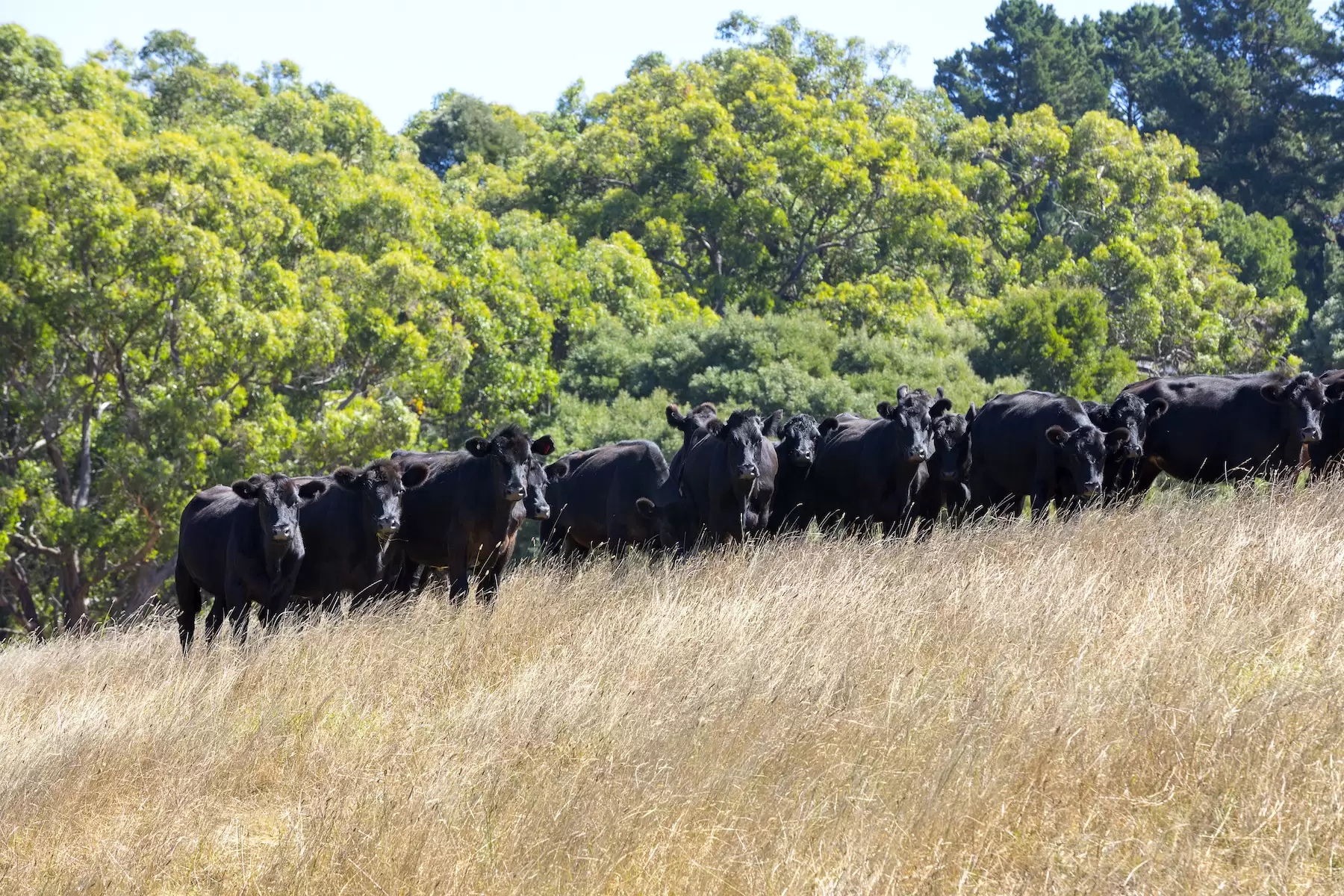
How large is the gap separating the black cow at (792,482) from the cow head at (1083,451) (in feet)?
7.80

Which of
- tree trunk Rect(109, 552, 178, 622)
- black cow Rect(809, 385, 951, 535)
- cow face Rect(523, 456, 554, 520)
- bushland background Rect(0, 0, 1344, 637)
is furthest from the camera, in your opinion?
tree trunk Rect(109, 552, 178, 622)

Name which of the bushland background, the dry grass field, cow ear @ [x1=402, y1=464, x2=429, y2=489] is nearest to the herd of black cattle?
cow ear @ [x1=402, y1=464, x2=429, y2=489]

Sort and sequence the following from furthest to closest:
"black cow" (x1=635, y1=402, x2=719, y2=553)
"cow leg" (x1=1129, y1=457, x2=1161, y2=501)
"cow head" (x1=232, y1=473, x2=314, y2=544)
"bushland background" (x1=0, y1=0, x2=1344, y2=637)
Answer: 1. "bushland background" (x1=0, y1=0, x2=1344, y2=637)
2. "cow leg" (x1=1129, y1=457, x2=1161, y2=501)
3. "black cow" (x1=635, y1=402, x2=719, y2=553)
4. "cow head" (x1=232, y1=473, x2=314, y2=544)

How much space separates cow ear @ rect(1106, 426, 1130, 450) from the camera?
14352 millimetres

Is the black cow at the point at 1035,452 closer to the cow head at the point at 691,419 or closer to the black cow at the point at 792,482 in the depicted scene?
the black cow at the point at 792,482

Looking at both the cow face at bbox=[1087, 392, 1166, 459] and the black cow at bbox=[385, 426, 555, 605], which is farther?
the cow face at bbox=[1087, 392, 1166, 459]

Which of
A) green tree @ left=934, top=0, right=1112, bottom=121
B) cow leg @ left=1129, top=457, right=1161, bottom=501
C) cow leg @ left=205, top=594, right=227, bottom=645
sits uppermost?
green tree @ left=934, top=0, right=1112, bottom=121

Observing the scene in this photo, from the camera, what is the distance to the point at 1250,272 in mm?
50719

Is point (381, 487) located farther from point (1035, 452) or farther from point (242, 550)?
point (1035, 452)

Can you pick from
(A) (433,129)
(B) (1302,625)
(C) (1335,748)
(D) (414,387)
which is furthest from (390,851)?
(A) (433,129)

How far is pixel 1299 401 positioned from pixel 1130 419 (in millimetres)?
1575

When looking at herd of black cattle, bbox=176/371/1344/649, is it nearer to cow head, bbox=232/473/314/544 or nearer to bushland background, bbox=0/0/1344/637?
cow head, bbox=232/473/314/544

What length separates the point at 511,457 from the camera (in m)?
12.5

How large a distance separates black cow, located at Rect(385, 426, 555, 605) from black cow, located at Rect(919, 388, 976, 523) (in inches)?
170
